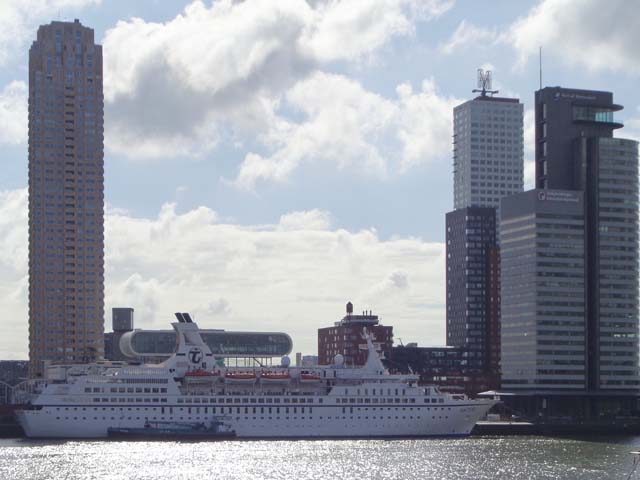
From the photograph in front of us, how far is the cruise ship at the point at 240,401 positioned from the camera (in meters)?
145

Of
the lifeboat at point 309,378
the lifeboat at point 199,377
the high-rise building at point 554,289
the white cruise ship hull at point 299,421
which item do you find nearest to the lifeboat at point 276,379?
the lifeboat at point 309,378

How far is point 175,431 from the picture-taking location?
476ft

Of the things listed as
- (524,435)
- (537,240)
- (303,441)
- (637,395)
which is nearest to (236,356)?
(303,441)

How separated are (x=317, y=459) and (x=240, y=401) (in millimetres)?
29646

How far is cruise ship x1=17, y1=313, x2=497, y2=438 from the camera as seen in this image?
475ft

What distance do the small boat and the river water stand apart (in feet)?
10.5

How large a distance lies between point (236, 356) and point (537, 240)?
54.1 metres

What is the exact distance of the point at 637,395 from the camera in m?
197

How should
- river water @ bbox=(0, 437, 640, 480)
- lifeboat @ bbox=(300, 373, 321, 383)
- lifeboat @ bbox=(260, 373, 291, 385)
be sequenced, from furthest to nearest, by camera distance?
lifeboat @ bbox=(300, 373, 321, 383), lifeboat @ bbox=(260, 373, 291, 385), river water @ bbox=(0, 437, 640, 480)

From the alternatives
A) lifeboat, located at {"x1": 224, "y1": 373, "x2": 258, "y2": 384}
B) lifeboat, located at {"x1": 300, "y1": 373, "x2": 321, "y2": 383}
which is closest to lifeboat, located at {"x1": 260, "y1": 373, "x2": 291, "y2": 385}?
lifeboat, located at {"x1": 224, "y1": 373, "x2": 258, "y2": 384}

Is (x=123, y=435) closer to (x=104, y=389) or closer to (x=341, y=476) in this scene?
(x=104, y=389)

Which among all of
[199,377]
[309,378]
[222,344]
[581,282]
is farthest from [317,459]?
[581,282]

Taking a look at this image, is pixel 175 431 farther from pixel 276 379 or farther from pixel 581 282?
pixel 581 282

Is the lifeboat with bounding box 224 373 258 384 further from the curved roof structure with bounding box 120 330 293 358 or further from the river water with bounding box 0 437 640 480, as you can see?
A: the curved roof structure with bounding box 120 330 293 358
